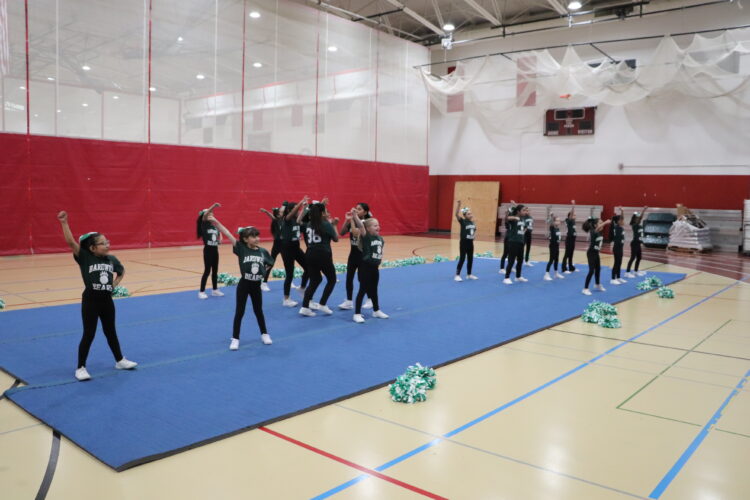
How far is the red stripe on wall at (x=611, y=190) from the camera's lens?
798 inches

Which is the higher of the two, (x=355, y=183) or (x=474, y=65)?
(x=474, y=65)

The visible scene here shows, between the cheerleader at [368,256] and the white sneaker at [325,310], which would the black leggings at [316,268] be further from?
the cheerleader at [368,256]

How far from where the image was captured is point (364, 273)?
7910 millimetres

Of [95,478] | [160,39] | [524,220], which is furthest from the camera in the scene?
[160,39]

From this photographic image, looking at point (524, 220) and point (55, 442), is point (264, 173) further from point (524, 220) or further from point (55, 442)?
point (55, 442)

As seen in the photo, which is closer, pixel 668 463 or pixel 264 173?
pixel 668 463

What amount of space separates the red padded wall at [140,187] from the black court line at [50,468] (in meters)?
12.6

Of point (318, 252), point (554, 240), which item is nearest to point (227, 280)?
point (318, 252)

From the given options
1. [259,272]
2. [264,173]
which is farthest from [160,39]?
[259,272]

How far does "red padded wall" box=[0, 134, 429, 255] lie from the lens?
14625mm

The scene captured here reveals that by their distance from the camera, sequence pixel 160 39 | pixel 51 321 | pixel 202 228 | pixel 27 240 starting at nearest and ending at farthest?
1. pixel 51 321
2. pixel 202 228
3. pixel 27 240
4. pixel 160 39

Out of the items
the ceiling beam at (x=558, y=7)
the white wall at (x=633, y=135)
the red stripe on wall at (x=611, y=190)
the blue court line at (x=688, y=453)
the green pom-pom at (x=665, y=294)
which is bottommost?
the blue court line at (x=688, y=453)

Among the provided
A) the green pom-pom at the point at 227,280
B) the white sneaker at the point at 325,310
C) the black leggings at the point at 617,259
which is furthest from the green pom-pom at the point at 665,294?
the green pom-pom at the point at 227,280

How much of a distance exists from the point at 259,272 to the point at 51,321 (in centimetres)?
330
